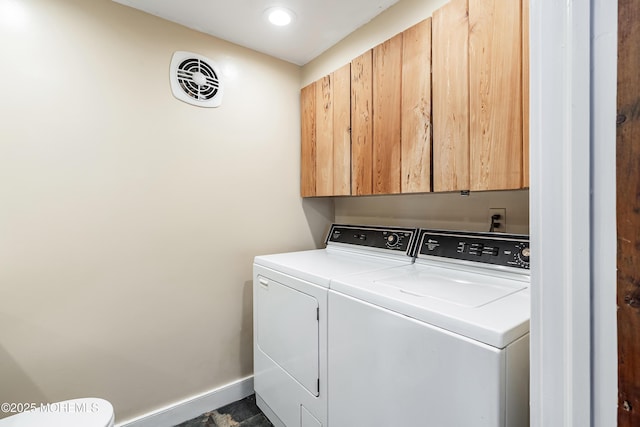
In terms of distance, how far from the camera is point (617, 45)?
1.35 feet

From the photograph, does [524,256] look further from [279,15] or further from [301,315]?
[279,15]

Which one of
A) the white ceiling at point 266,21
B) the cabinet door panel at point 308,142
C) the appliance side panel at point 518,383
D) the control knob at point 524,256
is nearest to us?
the appliance side panel at point 518,383

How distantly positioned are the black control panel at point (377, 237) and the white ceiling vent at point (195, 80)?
118cm

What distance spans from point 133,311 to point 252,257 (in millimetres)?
740

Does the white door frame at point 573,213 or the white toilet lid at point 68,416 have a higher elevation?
the white door frame at point 573,213

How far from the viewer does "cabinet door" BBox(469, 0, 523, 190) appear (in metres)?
1.08

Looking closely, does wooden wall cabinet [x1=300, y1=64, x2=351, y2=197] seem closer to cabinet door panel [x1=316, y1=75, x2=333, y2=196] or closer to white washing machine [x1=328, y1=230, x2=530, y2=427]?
cabinet door panel [x1=316, y1=75, x2=333, y2=196]

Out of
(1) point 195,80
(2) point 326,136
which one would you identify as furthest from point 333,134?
(1) point 195,80

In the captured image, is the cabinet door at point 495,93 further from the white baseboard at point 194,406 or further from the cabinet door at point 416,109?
the white baseboard at point 194,406

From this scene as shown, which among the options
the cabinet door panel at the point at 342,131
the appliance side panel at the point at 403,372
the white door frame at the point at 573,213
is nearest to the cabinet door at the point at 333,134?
the cabinet door panel at the point at 342,131

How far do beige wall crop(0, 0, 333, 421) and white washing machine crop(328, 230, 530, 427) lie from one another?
100 cm

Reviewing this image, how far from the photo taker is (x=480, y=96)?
1179 mm

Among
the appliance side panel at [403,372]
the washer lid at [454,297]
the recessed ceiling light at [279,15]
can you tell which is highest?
the recessed ceiling light at [279,15]

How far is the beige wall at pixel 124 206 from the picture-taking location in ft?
4.54
